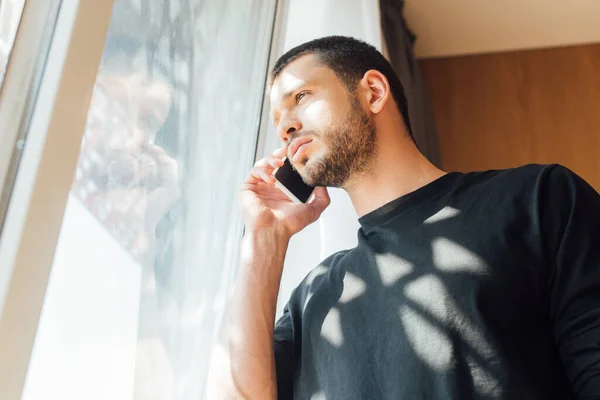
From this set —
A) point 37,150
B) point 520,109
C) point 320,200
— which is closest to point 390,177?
point 320,200

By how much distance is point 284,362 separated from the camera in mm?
1097

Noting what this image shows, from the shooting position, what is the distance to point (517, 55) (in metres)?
2.67

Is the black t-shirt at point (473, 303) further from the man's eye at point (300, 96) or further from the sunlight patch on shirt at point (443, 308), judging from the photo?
the man's eye at point (300, 96)

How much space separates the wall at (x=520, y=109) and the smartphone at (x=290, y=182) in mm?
1375

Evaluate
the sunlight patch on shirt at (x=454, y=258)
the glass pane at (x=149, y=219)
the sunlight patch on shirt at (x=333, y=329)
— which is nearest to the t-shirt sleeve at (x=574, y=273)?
the sunlight patch on shirt at (x=454, y=258)

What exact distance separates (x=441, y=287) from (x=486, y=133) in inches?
71.4

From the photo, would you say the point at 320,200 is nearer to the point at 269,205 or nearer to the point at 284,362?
the point at 269,205

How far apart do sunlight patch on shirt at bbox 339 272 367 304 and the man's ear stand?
1.27ft

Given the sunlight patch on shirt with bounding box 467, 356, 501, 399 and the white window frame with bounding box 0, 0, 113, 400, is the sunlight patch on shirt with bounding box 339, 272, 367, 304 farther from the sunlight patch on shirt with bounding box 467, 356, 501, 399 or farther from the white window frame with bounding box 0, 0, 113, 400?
the white window frame with bounding box 0, 0, 113, 400

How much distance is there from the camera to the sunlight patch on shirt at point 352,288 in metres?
1.00

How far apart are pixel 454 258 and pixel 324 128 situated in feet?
1.29

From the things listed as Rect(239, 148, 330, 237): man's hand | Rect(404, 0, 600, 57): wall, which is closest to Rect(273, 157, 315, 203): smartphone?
Rect(239, 148, 330, 237): man's hand

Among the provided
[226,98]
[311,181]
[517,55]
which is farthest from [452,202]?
[517,55]

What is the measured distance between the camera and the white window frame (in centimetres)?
69
